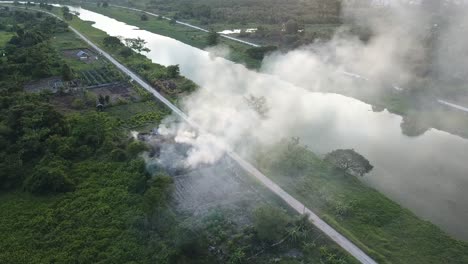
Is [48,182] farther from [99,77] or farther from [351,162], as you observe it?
[99,77]

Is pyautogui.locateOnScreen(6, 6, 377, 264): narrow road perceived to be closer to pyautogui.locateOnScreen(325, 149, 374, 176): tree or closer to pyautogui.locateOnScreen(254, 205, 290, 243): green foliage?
pyautogui.locateOnScreen(254, 205, 290, 243): green foliage

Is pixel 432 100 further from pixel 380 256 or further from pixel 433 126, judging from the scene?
pixel 380 256

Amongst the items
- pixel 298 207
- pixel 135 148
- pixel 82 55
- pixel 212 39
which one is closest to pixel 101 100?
pixel 135 148

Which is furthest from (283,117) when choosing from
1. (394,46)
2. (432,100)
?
(394,46)

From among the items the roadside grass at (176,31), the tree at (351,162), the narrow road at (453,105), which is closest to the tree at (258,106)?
the tree at (351,162)

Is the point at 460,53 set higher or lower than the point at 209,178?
higher

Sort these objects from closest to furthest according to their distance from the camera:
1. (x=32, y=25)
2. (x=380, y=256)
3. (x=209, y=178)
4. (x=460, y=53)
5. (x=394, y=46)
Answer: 1. (x=380, y=256)
2. (x=209, y=178)
3. (x=460, y=53)
4. (x=394, y=46)
5. (x=32, y=25)

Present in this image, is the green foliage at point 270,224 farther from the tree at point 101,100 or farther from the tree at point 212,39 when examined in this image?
the tree at point 212,39

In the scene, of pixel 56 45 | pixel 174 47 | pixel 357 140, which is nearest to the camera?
pixel 357 140
